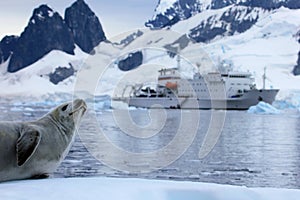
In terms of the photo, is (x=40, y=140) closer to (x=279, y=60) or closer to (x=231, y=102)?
(x=231, y=102)

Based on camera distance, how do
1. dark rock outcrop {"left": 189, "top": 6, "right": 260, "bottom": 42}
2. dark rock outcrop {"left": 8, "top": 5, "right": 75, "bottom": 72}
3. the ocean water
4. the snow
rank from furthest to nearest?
dark rock outcrop {"left": 8, "top": 5, "right": 75, "bottom": 72}
dark rock outcrop {"left": 189, "top": 6, "right": 260, "bottom": 42}
the ocean water
the snow

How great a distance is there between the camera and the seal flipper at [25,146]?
1.90 m

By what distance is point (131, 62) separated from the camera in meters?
58.8

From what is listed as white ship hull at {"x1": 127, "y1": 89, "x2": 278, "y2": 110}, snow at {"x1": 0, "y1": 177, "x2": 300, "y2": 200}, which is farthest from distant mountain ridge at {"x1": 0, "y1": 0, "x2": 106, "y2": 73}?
snow at {"x1": 0, "y1": 177, "x2": 300, "y2": 200}

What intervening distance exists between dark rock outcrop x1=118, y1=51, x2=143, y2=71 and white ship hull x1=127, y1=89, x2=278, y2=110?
79.3 ft

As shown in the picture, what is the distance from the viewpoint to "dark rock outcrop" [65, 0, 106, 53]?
87.8m

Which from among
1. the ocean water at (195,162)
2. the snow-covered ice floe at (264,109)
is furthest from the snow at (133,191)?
the snow-covered ice floe at (264,109)

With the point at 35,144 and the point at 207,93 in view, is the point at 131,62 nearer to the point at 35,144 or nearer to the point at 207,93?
the point at 207,93

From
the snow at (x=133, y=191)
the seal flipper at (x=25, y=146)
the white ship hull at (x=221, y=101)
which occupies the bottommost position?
the snow at (x=133, y=191)

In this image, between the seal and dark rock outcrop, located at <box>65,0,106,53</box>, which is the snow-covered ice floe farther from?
dark rock outcrop, located at <box>65,0,106,53</box>

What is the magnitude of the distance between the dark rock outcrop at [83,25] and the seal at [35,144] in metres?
86.0

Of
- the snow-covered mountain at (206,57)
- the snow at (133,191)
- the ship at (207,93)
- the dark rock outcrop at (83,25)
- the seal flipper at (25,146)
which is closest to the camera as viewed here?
the snow at (133,191)

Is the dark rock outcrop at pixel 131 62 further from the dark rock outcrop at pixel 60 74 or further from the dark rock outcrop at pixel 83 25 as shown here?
the dark rock outcrop at pixel 83 25

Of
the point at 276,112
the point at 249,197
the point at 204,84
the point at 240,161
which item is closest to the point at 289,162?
the point at 240,161
